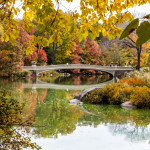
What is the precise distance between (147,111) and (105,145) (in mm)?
4212

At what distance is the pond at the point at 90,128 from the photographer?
573 centimetres

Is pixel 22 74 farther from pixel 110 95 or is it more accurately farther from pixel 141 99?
pixel 141 99

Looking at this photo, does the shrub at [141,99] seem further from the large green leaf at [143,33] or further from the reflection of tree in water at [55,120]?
the large green leaf at [143,33]

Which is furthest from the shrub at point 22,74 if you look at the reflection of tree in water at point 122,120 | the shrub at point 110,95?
the reflection of tree in water at point 122,120

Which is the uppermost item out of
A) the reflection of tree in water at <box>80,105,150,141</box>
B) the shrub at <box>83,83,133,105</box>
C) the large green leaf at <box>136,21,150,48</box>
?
the large green leaf at <box>136,21,150,48</box>

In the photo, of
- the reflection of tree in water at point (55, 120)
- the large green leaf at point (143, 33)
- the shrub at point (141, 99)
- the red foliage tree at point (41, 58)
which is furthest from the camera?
the red foliage tree at point (41, 58)

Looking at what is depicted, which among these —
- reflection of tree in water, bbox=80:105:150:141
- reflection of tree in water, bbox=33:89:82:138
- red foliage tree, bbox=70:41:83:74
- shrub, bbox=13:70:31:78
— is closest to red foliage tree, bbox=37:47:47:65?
red foliage tree, bbox=70:41:83:74

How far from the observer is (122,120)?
8.05 meters

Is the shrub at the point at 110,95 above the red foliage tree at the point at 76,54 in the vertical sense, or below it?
below

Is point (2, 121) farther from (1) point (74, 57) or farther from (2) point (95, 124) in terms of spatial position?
(1) point (74, 57)

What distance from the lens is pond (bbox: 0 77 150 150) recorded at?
573 centimetres

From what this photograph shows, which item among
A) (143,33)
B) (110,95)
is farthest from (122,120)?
(143,33)

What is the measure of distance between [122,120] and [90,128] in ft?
4.66

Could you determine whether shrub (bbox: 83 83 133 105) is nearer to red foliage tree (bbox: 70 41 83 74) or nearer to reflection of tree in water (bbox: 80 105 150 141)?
reflection of tree in water (bbox: 80 105 150 141)
